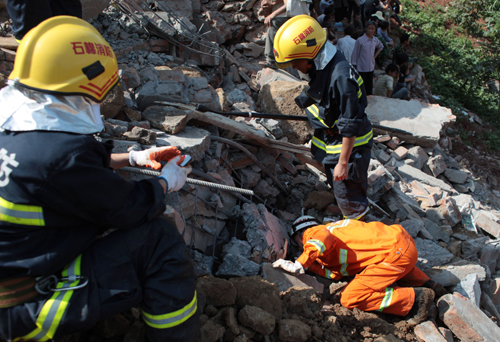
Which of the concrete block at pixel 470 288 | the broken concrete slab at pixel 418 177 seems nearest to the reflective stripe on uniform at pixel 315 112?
the concrete block at pixel 470 288

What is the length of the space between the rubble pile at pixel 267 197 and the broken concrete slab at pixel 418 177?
23 millimetres

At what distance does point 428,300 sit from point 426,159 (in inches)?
153

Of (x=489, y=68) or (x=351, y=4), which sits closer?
(x=351, y=4)

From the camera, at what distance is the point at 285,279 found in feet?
9.18

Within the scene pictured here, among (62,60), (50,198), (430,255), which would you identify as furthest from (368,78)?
(50,198)

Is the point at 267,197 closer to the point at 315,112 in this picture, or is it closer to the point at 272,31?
the point at 315,112

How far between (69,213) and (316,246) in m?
1.93

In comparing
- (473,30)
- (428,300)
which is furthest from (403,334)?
(473,30)

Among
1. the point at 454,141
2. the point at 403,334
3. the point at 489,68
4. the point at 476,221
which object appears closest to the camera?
the point at 403,334

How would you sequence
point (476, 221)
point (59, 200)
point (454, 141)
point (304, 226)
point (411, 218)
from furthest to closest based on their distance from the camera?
point (454, 141)
point (476, 221)
point (411, 218)
point (304, 226)
point (59, 200)

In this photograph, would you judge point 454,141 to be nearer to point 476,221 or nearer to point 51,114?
point 476,221

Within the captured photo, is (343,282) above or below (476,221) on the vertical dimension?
above

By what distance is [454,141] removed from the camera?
7902mm

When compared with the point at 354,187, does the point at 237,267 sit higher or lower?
lower
